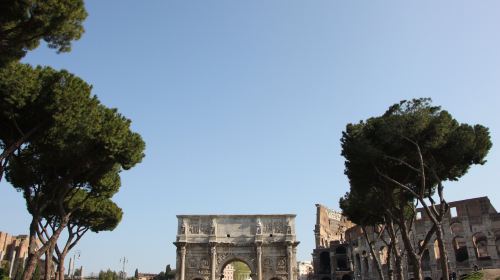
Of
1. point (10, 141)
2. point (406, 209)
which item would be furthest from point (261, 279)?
point (10, 141)

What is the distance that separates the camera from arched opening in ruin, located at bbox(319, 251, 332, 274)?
2162 inches

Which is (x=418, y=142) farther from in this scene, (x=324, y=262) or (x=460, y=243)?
(x=324, y=262)

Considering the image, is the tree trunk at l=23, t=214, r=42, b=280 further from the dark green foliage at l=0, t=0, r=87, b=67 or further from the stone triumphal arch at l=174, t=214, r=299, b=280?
the stone triumphal arch at l=174, t=214, r=299, b=280

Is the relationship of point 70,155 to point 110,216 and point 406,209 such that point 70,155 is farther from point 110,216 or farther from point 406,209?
point 406,209

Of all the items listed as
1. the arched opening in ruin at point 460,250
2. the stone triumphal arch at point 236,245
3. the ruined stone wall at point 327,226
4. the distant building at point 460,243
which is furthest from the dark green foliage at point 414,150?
the ruined stone wall at point 327,226

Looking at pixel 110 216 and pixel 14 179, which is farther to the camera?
pixel 110 216

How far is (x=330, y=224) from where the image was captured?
62.0m

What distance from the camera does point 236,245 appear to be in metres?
33.3

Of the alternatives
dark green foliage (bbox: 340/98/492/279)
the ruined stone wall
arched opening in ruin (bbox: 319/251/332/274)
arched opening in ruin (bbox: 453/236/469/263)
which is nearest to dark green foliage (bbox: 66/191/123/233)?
dark green foliage (bbox: 340/98/492/279)

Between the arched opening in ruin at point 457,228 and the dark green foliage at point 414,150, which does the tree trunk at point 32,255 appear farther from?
the arched opening in ruin at point 457,228

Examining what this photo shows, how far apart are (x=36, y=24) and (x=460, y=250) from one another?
1641 inches

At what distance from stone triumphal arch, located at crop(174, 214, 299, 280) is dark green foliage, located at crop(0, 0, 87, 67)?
24.5m

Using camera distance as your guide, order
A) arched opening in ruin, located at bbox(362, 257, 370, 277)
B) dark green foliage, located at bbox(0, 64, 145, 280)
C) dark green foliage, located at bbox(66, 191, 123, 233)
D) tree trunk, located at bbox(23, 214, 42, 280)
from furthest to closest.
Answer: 1. arched opening in ruin, located at bbox(362, 257, 370, 277)
2. dark green foliage, located at bbox(66, 191, 123, 233)
3. tree trunk, located at bbox(23, 214, 42, 280)
4. dark green foliage, located at bbox(0, 64, 145, 280)

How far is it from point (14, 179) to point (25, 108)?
636 centimetres
